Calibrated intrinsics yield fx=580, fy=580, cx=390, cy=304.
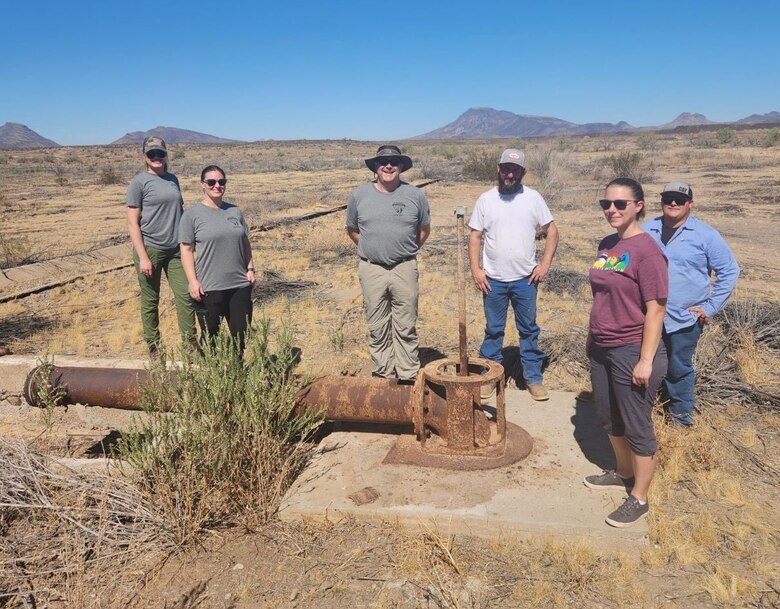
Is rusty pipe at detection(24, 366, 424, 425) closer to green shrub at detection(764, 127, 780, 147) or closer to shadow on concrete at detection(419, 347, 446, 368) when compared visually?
shadow on concrete at detection(419, 347, 446, 368)

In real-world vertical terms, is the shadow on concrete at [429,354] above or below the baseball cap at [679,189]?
below

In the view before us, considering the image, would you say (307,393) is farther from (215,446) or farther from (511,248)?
(511,248)

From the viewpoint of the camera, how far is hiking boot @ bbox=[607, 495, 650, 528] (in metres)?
3.11

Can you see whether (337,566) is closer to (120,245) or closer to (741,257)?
(741,257)

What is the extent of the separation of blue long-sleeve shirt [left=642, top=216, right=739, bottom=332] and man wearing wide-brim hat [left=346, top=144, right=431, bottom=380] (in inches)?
67.9

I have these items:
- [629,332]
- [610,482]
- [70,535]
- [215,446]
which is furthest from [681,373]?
[70,535]

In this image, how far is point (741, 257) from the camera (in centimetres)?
1001

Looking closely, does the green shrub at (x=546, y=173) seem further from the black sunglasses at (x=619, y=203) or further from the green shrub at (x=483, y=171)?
the black sunglasses at (x=619, y=203)

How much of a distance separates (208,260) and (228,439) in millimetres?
1551

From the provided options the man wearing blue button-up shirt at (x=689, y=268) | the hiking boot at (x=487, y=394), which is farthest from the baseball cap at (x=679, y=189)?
the hiking boot at (x=487, y=394)

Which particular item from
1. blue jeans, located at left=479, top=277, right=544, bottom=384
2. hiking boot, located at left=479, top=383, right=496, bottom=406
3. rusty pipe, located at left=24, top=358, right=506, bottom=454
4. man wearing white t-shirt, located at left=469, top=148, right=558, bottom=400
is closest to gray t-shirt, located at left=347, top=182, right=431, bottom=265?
man wearing white t-shirt, located at left=469, top=148, right=558, bottom=400

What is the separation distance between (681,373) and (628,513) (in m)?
1.30

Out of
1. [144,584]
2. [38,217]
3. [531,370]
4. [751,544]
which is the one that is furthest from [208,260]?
[38,217]

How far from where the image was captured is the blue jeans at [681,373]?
12.8 feet
